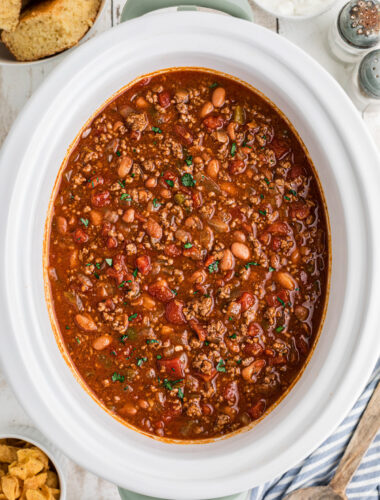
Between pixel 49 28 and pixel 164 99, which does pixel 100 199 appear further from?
pixel 49 28

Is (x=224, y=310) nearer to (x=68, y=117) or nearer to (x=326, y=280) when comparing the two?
(x=326, y=280)

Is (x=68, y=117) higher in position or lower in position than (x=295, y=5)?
lower

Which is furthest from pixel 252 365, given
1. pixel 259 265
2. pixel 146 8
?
pixel 146 8

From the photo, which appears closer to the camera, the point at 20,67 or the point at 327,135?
the point at 327,135

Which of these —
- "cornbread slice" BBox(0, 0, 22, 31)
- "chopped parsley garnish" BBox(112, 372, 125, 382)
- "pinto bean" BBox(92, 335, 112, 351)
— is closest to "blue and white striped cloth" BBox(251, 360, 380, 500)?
"chopped parsley garnish" BBox(112, 372, 125, 382)

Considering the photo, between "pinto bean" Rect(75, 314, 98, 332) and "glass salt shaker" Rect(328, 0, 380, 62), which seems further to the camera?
"glass salt shaker" Rect(328, 0, 380, 62)

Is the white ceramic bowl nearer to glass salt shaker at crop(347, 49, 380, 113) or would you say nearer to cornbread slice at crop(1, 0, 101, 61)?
cornbread slice at crop(1, 0, 101, 61)

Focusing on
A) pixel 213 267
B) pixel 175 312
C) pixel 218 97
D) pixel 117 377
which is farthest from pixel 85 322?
pixel 218 97
